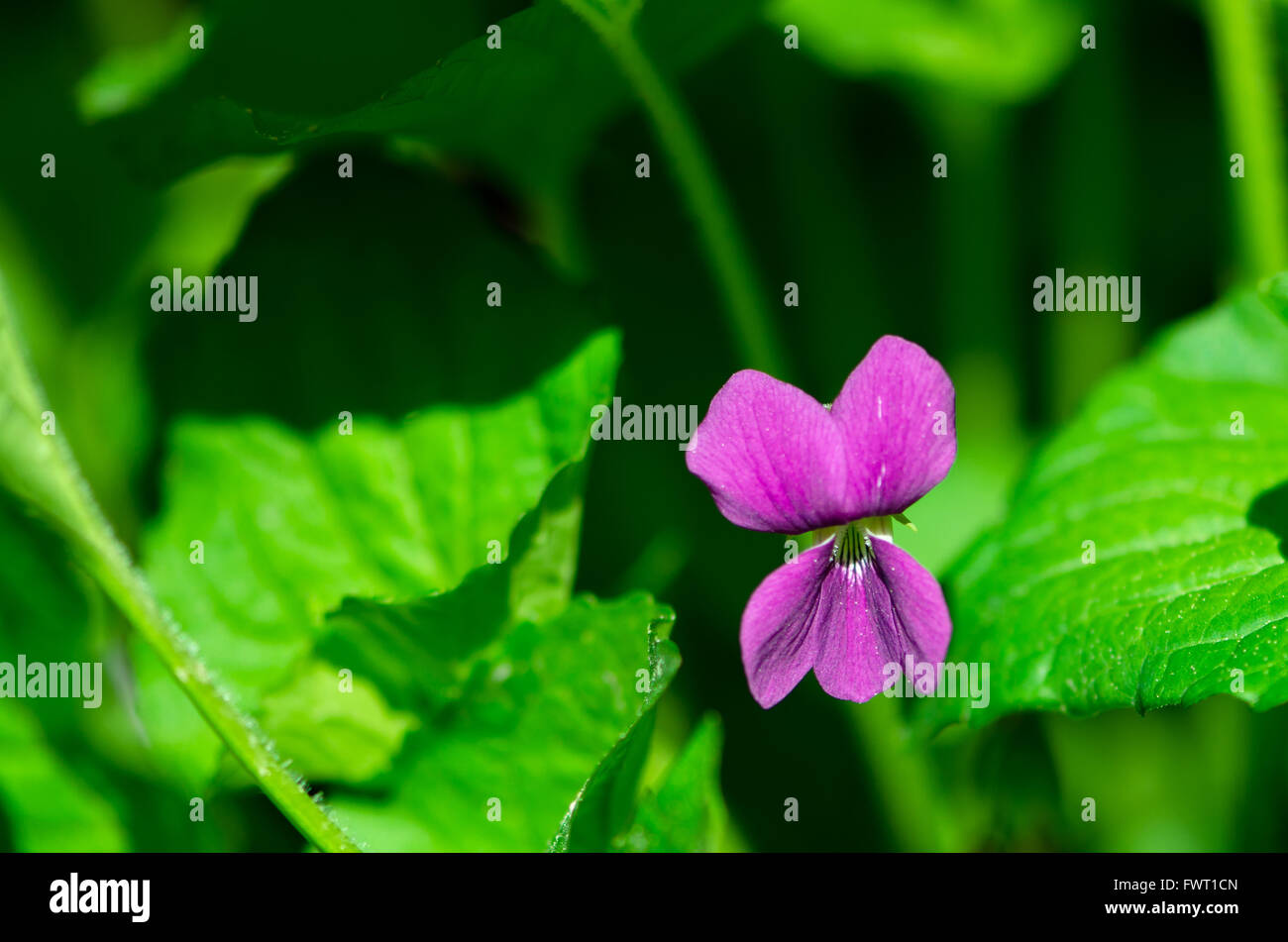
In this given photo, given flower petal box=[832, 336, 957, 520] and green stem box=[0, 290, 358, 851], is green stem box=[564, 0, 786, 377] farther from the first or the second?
green stem box=[0, 290, 358, 851]

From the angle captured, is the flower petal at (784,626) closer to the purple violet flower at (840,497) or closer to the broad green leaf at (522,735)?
the purple violet flower at (840,497)

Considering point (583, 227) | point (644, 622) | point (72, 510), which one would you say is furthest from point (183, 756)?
point (583, 227)

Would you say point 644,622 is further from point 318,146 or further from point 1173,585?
point 318,146

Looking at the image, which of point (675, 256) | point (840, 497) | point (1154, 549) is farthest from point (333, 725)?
point (675, 256)

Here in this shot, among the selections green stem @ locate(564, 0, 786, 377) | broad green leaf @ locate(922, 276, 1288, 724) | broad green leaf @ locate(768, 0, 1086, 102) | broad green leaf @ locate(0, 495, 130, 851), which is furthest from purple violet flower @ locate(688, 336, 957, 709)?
broad green leaf @ locate(768, 0, 1086, 102)

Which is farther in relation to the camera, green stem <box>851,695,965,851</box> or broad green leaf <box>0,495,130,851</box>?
green stem <box>851,695,965,851</box>

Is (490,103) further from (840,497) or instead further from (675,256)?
(675,256)

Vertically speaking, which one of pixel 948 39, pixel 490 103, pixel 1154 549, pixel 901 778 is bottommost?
pixel 901 778
